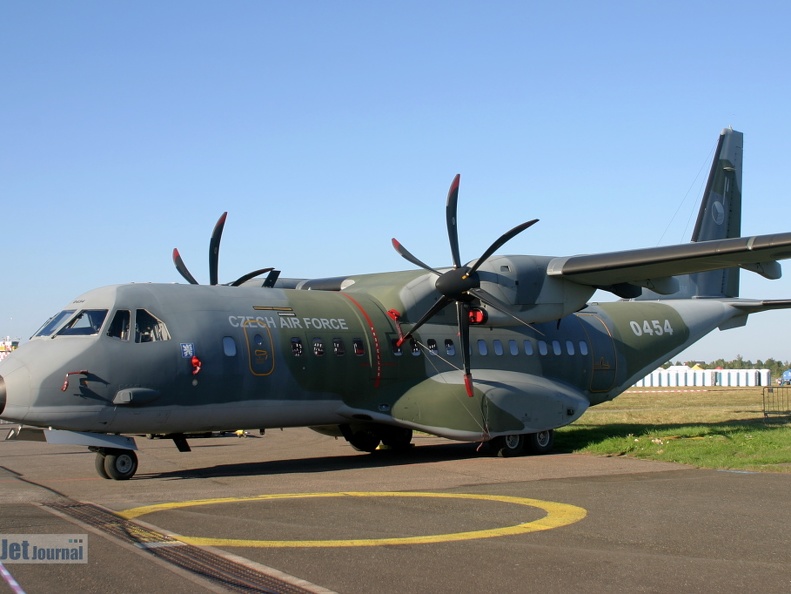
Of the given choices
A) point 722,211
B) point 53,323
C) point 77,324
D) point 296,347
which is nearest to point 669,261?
point 296,347

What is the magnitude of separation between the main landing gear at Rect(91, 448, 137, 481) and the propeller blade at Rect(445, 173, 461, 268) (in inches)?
292

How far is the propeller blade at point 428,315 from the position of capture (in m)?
17.9

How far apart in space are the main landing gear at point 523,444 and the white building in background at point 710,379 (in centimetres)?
5433

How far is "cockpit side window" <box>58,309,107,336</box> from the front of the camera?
578 inches

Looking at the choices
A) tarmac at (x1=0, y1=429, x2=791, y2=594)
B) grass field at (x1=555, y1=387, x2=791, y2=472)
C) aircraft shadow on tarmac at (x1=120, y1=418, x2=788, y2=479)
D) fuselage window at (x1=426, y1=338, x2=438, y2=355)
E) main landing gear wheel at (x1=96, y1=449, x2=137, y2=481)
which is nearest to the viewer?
tarmac at (x1=0, y1=429, x2=791, y2=594)

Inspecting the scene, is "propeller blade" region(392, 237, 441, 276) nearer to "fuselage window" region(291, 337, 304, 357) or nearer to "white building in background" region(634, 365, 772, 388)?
"fuselage window" region(291, 337, 304, 357)

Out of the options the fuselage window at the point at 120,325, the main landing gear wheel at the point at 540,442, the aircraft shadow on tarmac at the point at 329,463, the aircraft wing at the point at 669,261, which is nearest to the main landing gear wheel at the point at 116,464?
the aircraft shadow on tarmac at the point at 329,463

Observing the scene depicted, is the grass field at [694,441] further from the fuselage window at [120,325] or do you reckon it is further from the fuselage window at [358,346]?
the fuselage window at [120,325]

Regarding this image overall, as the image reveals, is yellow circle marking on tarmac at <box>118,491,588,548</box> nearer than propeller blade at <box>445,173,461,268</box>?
Yes

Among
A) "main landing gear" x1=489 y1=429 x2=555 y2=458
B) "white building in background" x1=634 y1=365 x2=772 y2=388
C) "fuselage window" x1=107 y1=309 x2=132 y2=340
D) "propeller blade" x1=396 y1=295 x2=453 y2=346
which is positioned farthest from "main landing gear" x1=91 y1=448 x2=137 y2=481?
"white building in background" x1=634 y1=365 x2=772 y2=388

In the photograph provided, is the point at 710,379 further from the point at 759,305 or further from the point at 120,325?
the point at 120,325

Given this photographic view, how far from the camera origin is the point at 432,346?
61.4 ft

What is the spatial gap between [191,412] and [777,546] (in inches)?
386

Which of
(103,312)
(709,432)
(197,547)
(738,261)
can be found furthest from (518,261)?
(197,547)
